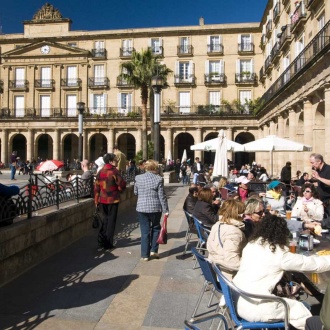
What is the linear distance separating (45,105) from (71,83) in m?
3.77

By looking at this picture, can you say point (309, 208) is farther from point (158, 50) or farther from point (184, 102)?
point (158, 50)

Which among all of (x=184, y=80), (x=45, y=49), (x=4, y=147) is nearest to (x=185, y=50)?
(x=184, y=80)

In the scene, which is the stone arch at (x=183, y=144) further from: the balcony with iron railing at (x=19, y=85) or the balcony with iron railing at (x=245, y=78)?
the balcony with iron railing at (x=19, y=85)

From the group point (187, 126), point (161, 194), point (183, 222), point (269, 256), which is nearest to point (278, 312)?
point (269, 256)

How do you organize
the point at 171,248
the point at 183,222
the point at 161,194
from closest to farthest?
1. the point at 161,194
2. the point at 171,248
3. the point at 183,222

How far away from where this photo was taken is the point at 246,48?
1458 inches

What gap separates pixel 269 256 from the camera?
3182 millimetres

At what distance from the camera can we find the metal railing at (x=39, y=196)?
16.5 ft

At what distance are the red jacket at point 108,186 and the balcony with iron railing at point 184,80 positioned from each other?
32.5 m

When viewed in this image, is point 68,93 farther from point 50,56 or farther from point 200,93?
point 200,93

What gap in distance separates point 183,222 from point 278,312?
7.13 m

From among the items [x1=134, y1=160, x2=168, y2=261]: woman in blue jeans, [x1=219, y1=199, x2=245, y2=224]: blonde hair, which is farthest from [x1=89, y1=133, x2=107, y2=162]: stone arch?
[x1=219, y1=199, x2=245, y2=224]: blonde hair

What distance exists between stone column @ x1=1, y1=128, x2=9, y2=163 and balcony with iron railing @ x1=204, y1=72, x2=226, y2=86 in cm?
2174

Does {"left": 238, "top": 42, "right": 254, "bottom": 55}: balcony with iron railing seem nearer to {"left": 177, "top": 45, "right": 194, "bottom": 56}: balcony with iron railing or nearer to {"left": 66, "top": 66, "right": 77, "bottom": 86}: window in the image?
{"left": 177, "top": 45, "right": 194, "bottom": 56}: balcony with iron railing
